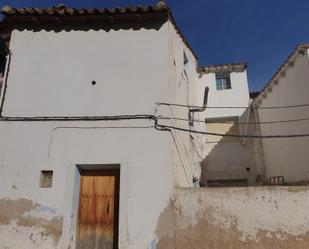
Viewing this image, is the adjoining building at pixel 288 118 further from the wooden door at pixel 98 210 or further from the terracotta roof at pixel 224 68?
the wooden door at pixel 98 210

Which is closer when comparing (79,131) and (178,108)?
(79,131)

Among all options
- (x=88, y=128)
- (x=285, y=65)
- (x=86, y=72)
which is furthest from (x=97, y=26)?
(x=285, y=65)

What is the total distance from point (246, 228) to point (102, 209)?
322cm

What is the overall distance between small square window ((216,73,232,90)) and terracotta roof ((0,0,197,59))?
257 inches

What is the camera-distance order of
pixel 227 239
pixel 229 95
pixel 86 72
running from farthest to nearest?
pixel 229 95 → pixel 86 72 → pixel 227 239

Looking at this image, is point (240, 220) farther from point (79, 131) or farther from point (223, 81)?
point (223, 81)

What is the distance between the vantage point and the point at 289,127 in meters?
10.7

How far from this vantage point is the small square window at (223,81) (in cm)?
1416

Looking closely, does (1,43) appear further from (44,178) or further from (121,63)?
(44,178)

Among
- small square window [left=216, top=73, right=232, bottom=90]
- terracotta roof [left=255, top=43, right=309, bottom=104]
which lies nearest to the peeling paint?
terracotta roof [left=255, top=43, right=309, bottom=104]

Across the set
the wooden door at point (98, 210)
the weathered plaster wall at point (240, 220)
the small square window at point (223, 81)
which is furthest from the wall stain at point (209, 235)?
the small square window at point (223, 81)

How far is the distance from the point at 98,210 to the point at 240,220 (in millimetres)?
3194

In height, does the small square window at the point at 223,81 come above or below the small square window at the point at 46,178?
above

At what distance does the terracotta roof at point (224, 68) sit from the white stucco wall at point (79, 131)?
21.7 feet
